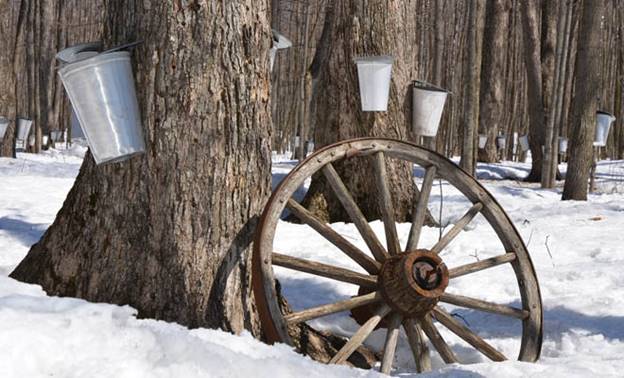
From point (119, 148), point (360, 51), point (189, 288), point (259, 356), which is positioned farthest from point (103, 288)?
point (360, 51)

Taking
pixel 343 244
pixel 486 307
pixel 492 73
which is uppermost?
pixel 492 73

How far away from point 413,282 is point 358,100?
2552mm

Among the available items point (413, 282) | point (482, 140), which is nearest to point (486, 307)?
point (413, 282)

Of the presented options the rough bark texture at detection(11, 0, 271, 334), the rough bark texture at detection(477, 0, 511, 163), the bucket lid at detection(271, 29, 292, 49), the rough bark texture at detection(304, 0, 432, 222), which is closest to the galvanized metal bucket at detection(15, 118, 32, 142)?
the rough bark texture at detection(304, 0, 432, 222)

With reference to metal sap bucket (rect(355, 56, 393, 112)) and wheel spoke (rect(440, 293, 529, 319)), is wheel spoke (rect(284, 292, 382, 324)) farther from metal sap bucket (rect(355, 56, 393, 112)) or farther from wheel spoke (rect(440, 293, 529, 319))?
metal sap bucket (rect(355, 56, 393, 112))

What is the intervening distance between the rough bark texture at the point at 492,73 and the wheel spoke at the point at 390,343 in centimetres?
1178

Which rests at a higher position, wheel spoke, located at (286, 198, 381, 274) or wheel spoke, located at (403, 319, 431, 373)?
wheel spoke, located at (286, 198, 381, 274)

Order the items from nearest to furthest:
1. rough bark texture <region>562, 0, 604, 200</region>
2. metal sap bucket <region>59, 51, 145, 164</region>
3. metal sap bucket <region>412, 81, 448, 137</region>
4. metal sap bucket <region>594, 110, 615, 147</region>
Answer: metal sap bucket <region>59, 51, 145, 164</region> → metal sap bucket <region>412, 81, 448, 137</region> → rough bark texture <region>562, 0, 604, 200</region> → metal sap bucket <region>594, 110, 615, 147</region>

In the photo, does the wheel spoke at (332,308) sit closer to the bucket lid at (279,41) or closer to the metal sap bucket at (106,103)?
the metal sap bucket at (106,103)

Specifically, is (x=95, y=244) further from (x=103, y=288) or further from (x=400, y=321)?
(x=400, y=321)

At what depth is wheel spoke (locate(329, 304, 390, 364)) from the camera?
237cm

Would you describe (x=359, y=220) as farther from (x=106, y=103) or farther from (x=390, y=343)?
(x=106, y=103)

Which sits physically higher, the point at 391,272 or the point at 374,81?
the point at 374,81

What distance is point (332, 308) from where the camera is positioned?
2508 mm
